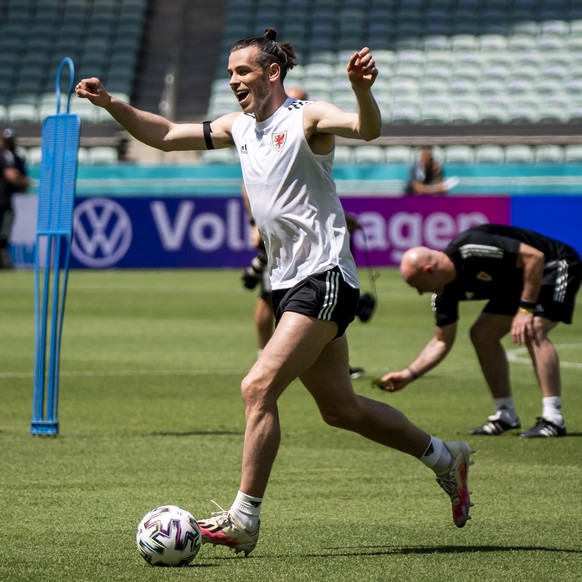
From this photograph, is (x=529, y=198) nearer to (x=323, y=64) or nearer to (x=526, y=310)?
(x=323, y=64)

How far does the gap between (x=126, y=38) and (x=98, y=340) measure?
2184cm

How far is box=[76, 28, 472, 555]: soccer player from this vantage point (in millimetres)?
5586

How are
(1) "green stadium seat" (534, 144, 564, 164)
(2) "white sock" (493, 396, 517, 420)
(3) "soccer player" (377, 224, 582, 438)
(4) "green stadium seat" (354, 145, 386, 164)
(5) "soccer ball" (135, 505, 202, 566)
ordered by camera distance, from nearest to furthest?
(5) "soccer ball" (135, 505, 202, 566)
(3) "soccer player" (377, 224, 582, 438)
(2) "white sock" (493, 396, 517, 420)
(1) "green stadium seat" (534, 144, 564, 164)
(4) "green stadium seat" (354, 145, 386, 164)

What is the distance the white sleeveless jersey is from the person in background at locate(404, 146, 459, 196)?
19.4 m

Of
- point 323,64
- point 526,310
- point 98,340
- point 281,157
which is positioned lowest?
point 98,340

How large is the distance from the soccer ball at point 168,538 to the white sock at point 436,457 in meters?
1.22

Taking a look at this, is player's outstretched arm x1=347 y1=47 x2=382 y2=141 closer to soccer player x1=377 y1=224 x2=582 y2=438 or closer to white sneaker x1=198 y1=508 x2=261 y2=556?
white sneaker x1=198 y1=508 x2=261 y2=556

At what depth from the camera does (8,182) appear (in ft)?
84.7

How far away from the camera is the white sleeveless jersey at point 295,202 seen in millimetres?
5797

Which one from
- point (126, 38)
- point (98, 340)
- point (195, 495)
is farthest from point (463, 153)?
point (195, 495)

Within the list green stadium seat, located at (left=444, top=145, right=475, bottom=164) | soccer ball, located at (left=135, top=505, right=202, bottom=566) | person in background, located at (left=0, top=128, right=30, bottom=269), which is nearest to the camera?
soccer ball, located at (left=135, top=505, right=202, bottom=566)

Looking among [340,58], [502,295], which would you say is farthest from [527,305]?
[340,58]

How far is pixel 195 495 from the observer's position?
7043mm

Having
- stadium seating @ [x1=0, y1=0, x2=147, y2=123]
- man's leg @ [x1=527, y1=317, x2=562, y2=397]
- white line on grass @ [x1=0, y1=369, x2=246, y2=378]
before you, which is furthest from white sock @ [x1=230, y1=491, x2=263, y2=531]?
stadium seating @ [x1=0, y1=0, x2=147, y2=123]
